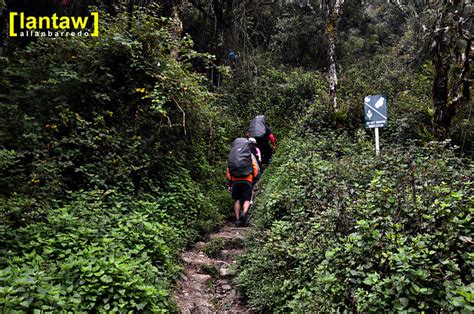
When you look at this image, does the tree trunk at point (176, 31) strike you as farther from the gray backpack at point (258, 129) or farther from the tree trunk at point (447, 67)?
the tree trunk at point (447, 67)

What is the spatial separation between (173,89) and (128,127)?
1181 millimetres

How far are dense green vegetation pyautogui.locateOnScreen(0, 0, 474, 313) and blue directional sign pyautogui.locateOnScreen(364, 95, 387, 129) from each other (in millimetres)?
606

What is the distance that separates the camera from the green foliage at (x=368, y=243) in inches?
109

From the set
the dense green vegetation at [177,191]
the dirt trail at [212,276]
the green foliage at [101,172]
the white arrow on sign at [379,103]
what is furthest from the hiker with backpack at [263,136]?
the dirt trail at [212,276]

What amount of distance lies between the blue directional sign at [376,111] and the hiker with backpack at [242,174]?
8.80ft

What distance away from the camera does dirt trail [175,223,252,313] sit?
15.3 feet

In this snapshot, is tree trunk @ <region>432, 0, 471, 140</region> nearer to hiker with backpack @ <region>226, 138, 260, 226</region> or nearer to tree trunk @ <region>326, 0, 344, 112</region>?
tree trunk @ <region>326, 0, 344, 112</region>

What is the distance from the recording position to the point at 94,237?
413 centimetres

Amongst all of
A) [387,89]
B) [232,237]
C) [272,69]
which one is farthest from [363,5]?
[232,237]

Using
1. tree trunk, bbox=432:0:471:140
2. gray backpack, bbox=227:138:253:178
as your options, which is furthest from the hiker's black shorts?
tree trunk, bbox=432:0:471:140

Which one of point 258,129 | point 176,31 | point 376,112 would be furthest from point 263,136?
point 176,31

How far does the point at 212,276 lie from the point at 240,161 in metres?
2.39

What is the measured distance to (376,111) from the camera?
7348mm

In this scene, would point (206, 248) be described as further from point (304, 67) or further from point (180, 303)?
point (304, 67)
